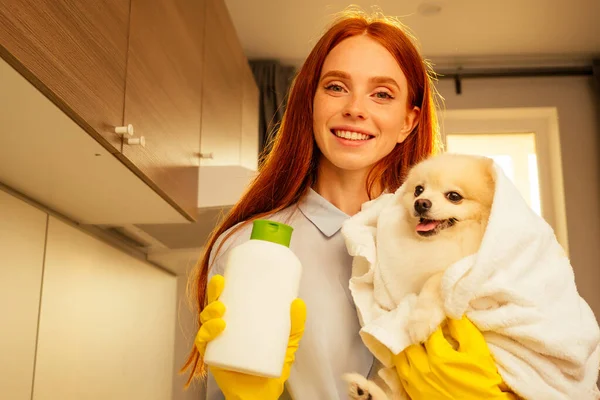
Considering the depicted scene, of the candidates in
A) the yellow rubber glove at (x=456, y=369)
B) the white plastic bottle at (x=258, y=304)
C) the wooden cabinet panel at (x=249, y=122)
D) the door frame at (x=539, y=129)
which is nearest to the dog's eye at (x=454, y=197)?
the yellow rubber glove at (x=456, y=369)

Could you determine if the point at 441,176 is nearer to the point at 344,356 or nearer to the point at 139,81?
the point at 344,356

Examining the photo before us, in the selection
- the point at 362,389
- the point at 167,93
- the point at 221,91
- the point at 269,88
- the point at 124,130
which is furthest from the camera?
the point at 269,88

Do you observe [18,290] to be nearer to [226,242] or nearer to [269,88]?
[226,242]

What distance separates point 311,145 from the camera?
1202mm

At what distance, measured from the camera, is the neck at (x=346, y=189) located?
118cm

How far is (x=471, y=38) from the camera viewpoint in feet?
9.73

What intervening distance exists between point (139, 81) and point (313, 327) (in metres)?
0.76

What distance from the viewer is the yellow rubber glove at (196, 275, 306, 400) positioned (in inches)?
28.4

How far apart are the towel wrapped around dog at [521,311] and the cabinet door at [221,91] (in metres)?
1.30

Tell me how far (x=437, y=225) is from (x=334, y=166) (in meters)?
0.32

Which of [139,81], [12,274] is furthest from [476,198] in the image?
[12,274]

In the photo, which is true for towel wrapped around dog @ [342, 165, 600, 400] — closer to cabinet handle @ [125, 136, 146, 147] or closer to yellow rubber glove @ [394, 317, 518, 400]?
yellow rubber glove @ [394, 317, 518, 400]

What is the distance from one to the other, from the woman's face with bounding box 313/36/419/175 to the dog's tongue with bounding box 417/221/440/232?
22cm

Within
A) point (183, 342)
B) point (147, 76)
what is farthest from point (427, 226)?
point (183, 342)
